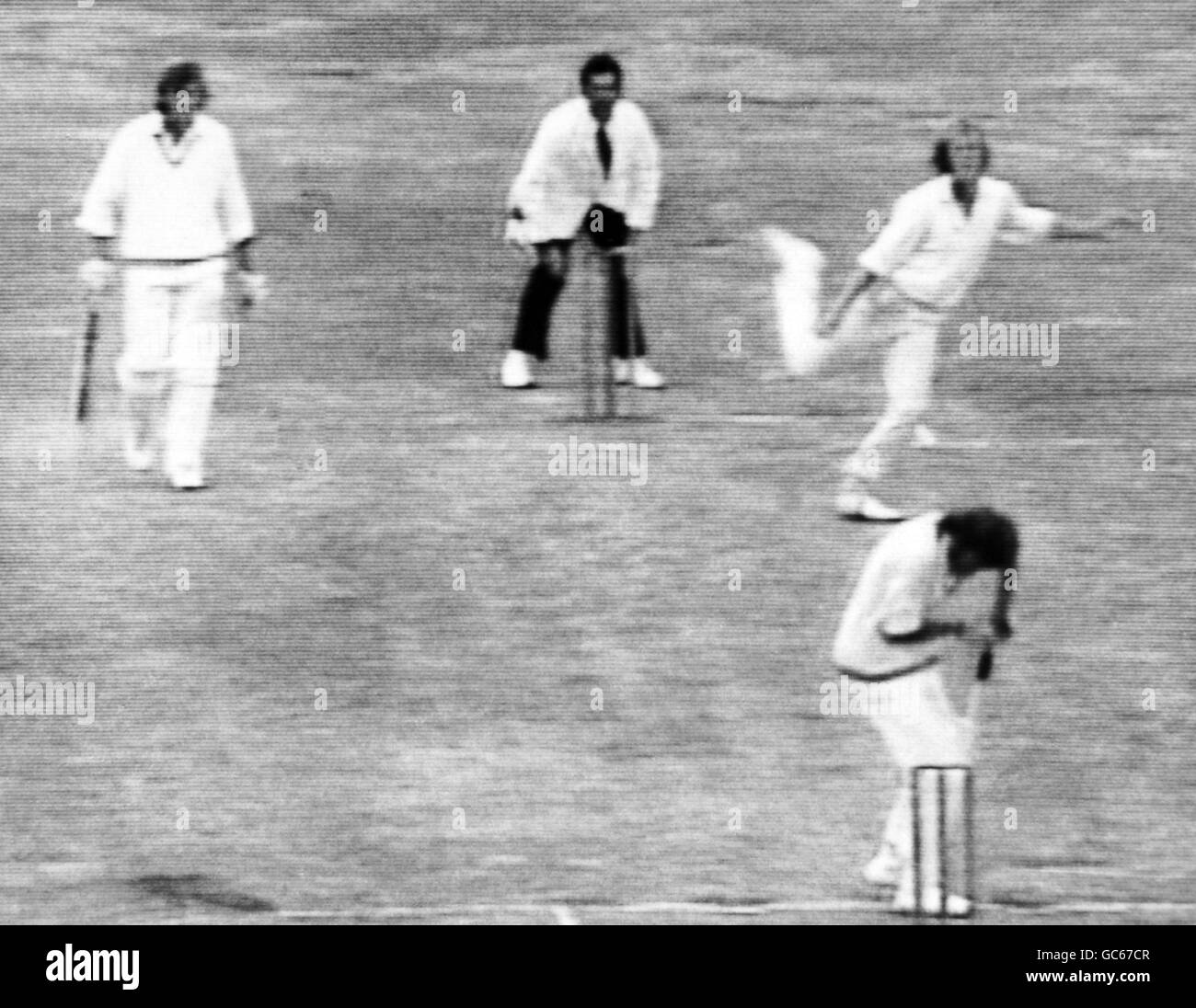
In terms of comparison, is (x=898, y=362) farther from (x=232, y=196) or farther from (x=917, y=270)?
(x=232, y=196)

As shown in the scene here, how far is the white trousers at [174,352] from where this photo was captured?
30.6 ft

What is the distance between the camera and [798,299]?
9617 mm

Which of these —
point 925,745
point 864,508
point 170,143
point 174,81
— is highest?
point 174,81

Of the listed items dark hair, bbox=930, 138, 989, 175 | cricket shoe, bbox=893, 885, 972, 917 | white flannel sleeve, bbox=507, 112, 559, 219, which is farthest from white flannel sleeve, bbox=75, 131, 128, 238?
cricket shoe, bbox=893, 885, 972, 917

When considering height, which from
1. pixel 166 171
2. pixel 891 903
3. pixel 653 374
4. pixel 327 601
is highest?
pixel 166 171

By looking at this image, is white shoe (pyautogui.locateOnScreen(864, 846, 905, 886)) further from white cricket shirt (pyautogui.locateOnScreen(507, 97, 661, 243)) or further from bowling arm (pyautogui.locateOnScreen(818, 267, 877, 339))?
white cricket shirt (pyautogui.locateOnScreen(507, 97, 661, 243))

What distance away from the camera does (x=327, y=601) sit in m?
9.05

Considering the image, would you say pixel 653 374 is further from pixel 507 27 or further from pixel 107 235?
pixel 107 235

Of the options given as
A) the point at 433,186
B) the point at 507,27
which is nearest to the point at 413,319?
the point at 433,186

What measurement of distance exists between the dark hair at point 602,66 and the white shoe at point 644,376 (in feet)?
3.08

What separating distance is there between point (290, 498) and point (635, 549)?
1.13 metres

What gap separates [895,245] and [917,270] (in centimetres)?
12

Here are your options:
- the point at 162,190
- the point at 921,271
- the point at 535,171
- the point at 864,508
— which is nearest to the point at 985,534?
the point at 864,508

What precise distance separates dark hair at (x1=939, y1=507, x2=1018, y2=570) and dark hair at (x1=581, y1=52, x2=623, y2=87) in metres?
1.83
